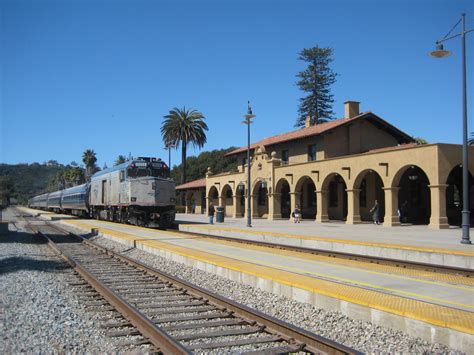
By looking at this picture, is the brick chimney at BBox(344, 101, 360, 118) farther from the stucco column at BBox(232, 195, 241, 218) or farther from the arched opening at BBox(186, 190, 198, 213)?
the arched opening at BBox(186, 190, 198, 213)

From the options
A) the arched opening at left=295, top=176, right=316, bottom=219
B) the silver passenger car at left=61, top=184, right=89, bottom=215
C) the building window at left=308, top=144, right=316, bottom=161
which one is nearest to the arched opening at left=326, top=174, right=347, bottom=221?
the arched opening at left=295, top=176, right=316, bottom=219

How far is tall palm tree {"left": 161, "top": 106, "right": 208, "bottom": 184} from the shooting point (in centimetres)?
6638

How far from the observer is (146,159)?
26250 mm

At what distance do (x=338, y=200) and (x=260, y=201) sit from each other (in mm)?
9856

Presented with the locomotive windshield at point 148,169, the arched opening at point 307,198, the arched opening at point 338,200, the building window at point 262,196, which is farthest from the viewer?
the building window at point 262,196

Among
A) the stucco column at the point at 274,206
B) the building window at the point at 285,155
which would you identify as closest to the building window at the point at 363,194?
the stucco column at the point at 274,206

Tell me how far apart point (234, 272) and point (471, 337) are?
5718 millimetres

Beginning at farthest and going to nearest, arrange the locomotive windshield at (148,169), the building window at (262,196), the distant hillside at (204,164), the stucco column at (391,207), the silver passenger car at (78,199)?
1. the distant hillside at (204,164)
2. the building window at (262,196)
3. the silver passenger car at (78,199)
4. the stucco column at (391,207)
5. the locomotive windshield at (148,169)

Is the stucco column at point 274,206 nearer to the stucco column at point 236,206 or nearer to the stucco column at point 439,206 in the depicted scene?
the stucco column at point 236,206

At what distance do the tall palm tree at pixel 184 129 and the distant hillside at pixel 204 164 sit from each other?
29543 mm

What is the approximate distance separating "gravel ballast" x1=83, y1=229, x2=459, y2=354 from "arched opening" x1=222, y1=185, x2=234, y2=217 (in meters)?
35.9

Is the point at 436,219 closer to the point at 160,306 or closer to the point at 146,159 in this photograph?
the point at 146,159

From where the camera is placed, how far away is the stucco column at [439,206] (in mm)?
24641

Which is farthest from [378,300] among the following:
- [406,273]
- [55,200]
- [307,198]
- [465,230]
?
[55,200]
